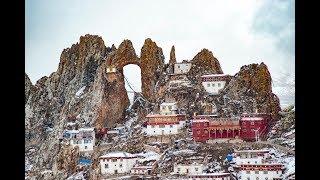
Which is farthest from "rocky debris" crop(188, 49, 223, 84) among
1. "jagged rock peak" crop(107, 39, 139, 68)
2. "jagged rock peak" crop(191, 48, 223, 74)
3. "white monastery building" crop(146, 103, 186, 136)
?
"jagged rock peak" crop(107, 39, 139, 68)

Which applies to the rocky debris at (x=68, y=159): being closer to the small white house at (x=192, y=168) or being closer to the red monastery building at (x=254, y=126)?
the small white house at (x=192, y=168)

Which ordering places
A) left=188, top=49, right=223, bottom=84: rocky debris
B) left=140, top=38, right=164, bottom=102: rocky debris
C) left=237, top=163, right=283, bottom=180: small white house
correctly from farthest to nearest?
left=140, top=38, right=164, bottom=102: rocky debris < left=188, top=49, right=223, bottom=84: rocky debris < left=237, top=163, right=283, bottom=180: small white house

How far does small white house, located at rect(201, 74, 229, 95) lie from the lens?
2965 mm

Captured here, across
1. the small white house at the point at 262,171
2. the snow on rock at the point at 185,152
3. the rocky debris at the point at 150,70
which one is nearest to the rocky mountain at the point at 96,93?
the rocky debris at the point at 150,70

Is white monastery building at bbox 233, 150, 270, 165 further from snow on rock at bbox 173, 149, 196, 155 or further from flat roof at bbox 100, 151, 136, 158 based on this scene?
flat roof at bbox 100, 151, 136, 158

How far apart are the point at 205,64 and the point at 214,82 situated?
0.12m

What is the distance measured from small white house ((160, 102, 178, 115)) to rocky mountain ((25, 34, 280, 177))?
0.03 meters

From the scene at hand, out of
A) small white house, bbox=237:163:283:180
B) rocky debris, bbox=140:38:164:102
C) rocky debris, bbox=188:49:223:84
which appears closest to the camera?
small white house, bbox=237:163:283:180

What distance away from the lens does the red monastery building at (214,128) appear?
9.64 feet

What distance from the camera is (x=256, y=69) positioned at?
2891mm

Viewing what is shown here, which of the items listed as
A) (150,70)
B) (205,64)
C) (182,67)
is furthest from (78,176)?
(205,64)

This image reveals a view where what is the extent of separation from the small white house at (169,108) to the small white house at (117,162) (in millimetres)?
289
